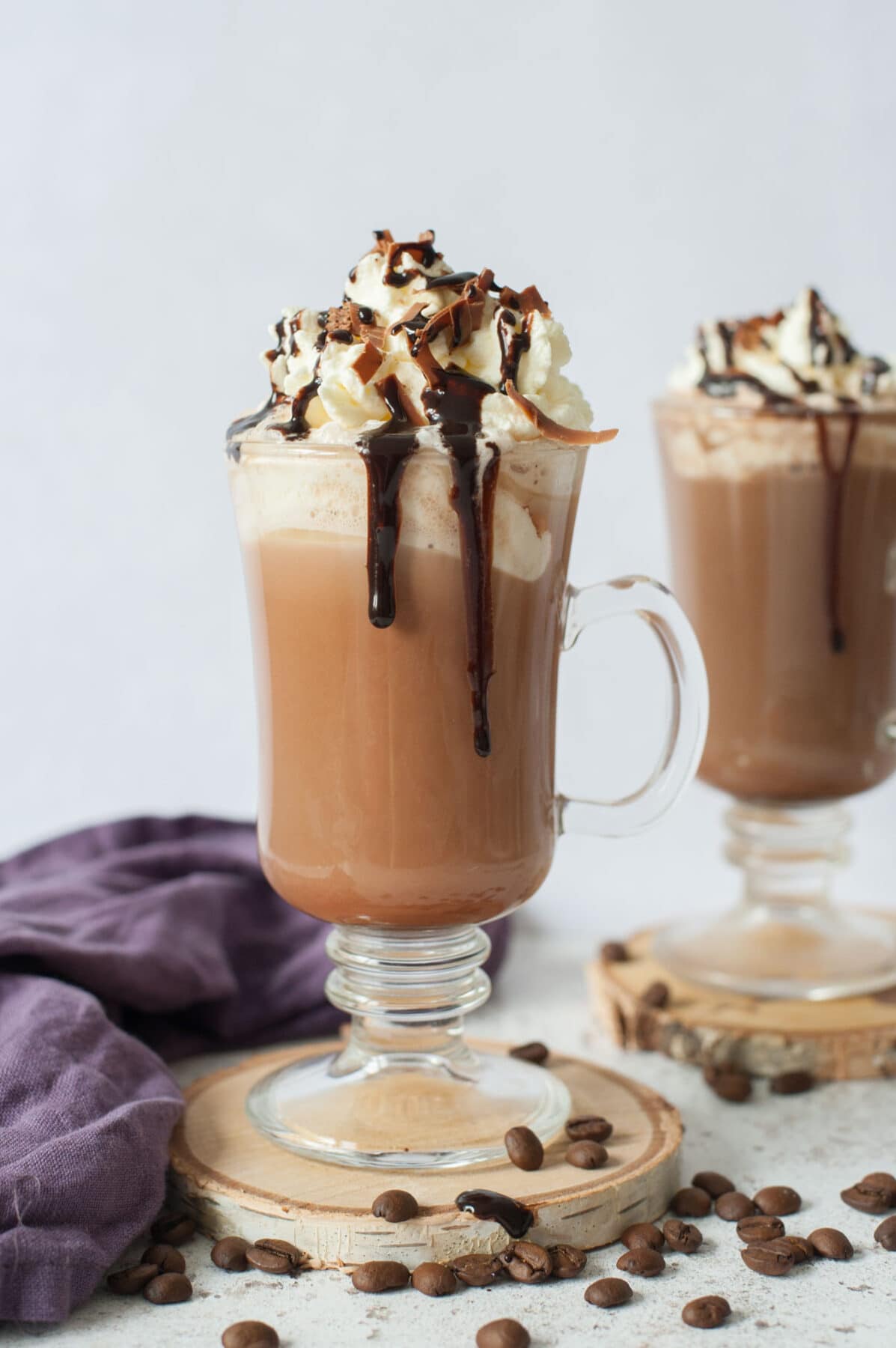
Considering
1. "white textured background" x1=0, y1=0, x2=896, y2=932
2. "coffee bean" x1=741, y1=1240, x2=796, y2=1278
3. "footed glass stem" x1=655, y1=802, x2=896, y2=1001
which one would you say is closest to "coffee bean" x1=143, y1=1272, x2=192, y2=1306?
"coffee bean" x1=741, y1=1240, x2=796, y2=1278

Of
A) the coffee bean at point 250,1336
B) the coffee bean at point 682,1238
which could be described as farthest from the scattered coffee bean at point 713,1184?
the coffee bean at point 250,1336

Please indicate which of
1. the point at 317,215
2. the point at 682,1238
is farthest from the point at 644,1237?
the point at 317,215

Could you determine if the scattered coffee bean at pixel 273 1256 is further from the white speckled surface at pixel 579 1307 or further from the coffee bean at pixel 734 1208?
the coffee bean at pixel 734 1208

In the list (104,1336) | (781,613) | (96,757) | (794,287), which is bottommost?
(104,1336)

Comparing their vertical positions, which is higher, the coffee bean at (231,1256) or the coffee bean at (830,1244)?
the coffee bean at (231,1256)

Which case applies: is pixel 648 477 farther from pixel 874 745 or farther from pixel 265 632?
pixel 265 632

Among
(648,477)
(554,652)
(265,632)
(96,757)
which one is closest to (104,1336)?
(265,632)

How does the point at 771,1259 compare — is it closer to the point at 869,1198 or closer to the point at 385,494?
the point at 869,1198
